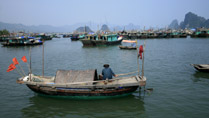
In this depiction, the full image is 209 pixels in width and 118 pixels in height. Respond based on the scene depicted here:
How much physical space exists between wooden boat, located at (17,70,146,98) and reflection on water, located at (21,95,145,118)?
0.34m

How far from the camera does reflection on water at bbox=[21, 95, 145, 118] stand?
759 centimetres

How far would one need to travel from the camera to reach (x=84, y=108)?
8.05 m

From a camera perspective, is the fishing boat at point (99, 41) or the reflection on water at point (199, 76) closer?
the reflection on water at point (199, 76)

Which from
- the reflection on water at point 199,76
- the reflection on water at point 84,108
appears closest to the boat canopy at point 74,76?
the reflection on water at point 84,108

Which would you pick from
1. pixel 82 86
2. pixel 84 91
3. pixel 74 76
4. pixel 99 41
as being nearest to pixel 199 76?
pixel 84 91

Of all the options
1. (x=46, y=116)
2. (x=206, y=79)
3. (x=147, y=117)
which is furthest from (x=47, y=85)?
(x=206, y=79)

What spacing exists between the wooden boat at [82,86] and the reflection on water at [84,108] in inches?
13.3

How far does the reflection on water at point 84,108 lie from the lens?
7.59 m

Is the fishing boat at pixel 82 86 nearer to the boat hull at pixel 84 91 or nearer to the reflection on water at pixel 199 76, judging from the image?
the boat hull at pixel 84 91

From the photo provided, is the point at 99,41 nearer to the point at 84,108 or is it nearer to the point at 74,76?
the point at 74,76

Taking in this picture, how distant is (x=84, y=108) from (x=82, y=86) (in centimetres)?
102

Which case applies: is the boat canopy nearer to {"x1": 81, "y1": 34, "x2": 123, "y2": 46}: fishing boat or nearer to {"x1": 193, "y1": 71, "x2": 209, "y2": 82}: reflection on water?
{"x1": 193, "y1": 71, "x2": 209, "y2": 82}: reflection on water

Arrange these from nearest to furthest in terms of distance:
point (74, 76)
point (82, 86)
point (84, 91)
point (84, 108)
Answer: point (84, 108)
point (82, 86)
point (84, 91)
point (74, 76)

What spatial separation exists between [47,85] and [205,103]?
7658 mm
